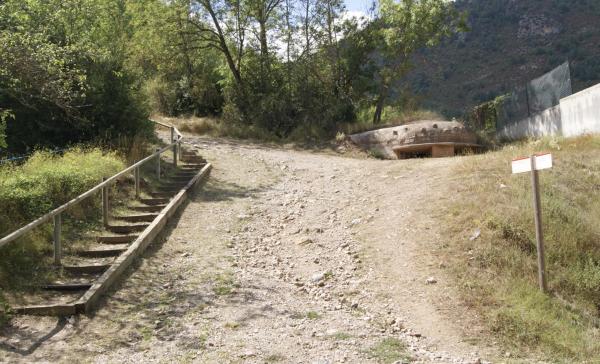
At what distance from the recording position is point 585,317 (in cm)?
755

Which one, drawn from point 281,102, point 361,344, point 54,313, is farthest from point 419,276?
point 281,102

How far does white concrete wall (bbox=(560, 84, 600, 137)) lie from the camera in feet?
50.6

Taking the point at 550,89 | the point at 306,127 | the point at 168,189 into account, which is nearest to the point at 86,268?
the point at 168,189

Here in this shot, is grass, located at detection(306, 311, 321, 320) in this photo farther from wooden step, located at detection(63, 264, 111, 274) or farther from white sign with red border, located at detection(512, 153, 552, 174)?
white sign with red border, located at detection(512, 153, 552, 174)

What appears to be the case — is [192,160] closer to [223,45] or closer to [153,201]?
[153,201]

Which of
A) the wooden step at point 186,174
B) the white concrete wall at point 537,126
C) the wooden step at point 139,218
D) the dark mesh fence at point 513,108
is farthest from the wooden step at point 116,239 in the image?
the dark mesh fence at point 513,108

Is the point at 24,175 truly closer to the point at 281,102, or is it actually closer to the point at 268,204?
the point at 268,204

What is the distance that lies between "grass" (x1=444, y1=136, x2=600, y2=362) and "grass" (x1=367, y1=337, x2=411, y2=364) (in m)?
1.33

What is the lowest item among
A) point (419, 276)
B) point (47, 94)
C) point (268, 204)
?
point (419, 276)

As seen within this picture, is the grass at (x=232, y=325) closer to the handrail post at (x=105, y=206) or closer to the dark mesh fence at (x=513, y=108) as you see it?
the handrail post at (x=105, y=206)

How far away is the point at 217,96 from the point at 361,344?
23.4m

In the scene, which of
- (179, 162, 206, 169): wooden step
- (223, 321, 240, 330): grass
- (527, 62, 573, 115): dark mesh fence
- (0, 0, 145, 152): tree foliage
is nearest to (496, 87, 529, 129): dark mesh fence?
(527, 62, 573, 115): dark mesh fence

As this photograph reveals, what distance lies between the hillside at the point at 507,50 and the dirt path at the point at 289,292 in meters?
40.7

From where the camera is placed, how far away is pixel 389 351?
636 cm
